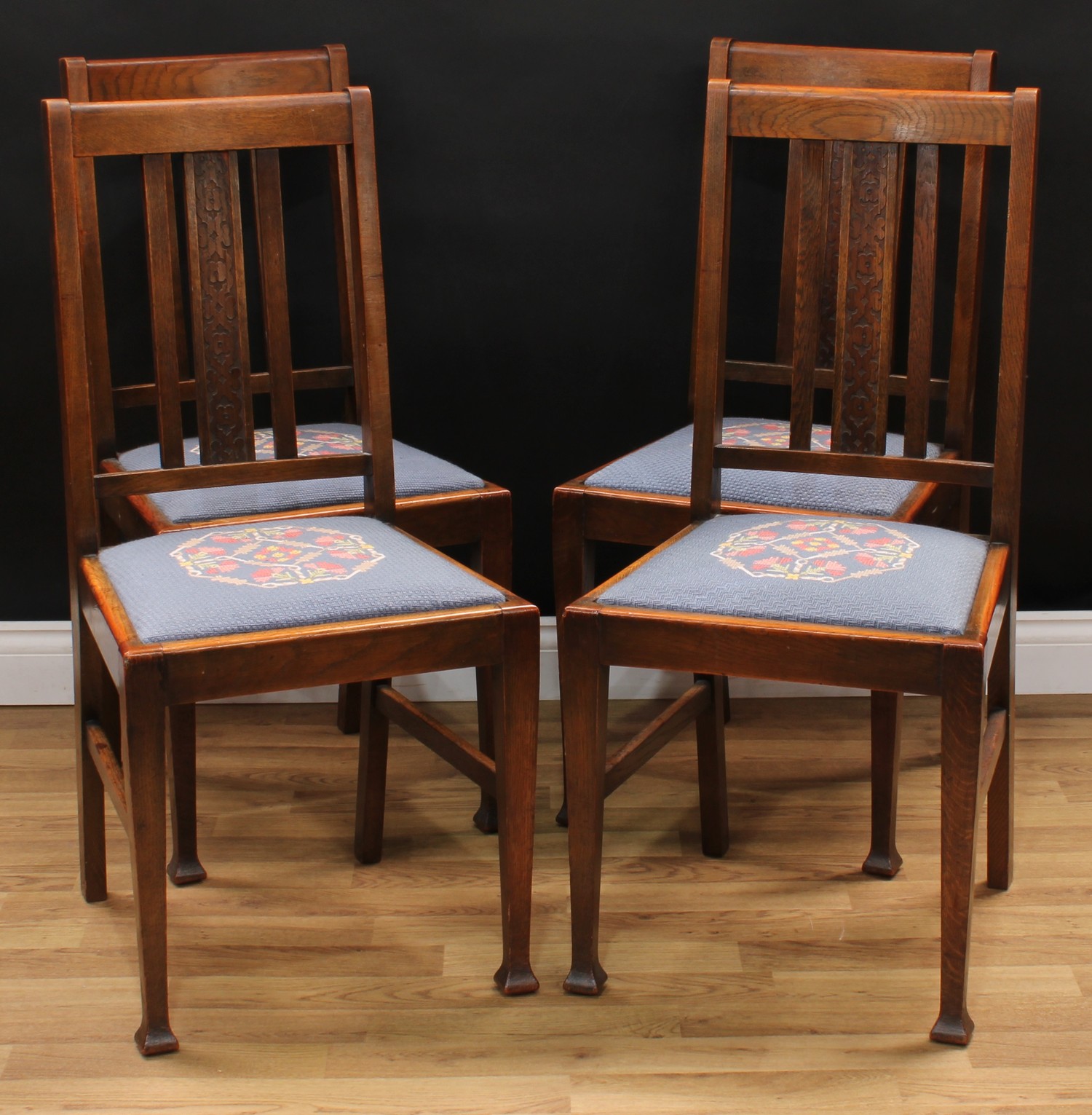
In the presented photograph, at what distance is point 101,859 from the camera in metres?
1.80

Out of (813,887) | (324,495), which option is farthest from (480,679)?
(813,887)

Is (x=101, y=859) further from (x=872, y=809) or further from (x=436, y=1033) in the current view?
(x=872, y=809)

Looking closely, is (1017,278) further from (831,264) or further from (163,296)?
(163,296)

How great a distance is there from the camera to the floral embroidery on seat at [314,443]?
1.97 m

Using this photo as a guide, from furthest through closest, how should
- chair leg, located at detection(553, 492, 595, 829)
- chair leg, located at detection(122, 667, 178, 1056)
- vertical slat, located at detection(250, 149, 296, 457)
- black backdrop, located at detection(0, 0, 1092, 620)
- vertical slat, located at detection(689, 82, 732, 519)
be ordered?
black backdrop, located at detection(0, 0, 1092, 620) < chair leg, located at detection(553, 492, 595, 829) < vertical slat, located at detection(250, 149, 296, 457) < vertical slat, located at detection(689, 82, 732, 519) < chair leg, located at detection(122, 667, 178, 1056)

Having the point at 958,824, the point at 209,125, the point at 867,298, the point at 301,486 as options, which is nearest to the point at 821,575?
A: the point at 958,824

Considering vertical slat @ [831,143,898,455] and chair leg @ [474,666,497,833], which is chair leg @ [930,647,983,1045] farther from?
chair leg @ [474,666,497,833]

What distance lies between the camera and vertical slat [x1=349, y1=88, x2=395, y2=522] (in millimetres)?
1646

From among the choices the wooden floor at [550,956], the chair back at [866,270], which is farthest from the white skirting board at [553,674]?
the chair back at [866,270]

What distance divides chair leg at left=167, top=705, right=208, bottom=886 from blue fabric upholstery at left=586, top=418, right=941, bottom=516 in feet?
2.02

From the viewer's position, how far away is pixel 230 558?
1.57 m

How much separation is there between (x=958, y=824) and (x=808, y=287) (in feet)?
2.12

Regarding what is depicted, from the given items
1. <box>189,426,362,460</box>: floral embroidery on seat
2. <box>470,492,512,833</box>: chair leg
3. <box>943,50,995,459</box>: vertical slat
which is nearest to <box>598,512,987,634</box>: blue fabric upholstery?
<box>943,50,995,459</box>: vertical slat

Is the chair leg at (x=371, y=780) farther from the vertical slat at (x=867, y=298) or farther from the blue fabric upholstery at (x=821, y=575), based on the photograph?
the vertical slat at (x=867, y=298)
